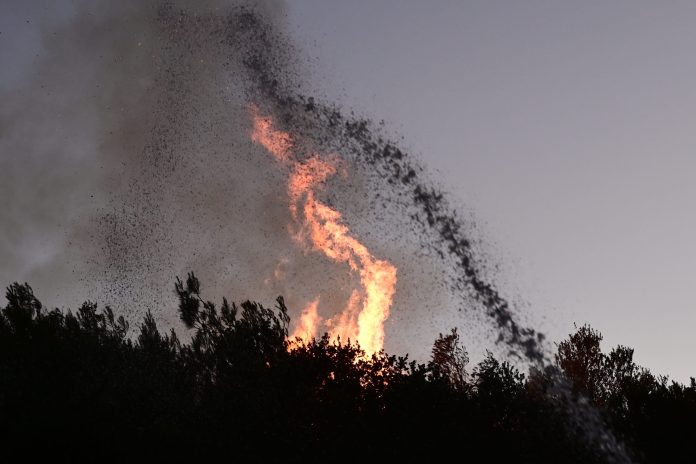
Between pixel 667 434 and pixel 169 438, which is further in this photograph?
pixel 667 434

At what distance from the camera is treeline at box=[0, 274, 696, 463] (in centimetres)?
3228

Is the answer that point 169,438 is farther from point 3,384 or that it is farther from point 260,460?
point 3,384

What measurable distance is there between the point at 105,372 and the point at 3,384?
549cm

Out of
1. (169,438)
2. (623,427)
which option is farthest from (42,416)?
(623,427)

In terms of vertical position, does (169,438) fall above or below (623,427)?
below

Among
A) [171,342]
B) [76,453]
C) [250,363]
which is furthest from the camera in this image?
[171,342]

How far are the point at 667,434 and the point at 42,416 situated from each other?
3652cm

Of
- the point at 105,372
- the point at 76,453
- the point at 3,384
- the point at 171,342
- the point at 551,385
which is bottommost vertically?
the point at 76,453

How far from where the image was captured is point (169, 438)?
32.3 m

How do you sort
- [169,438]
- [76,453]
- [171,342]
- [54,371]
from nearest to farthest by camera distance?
[76,453] < [169,438] < [54,371] < [171,342]

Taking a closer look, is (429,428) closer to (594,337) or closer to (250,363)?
(250,363)

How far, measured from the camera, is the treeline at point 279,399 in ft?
106

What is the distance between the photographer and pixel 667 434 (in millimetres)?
44938

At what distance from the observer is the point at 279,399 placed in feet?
135
